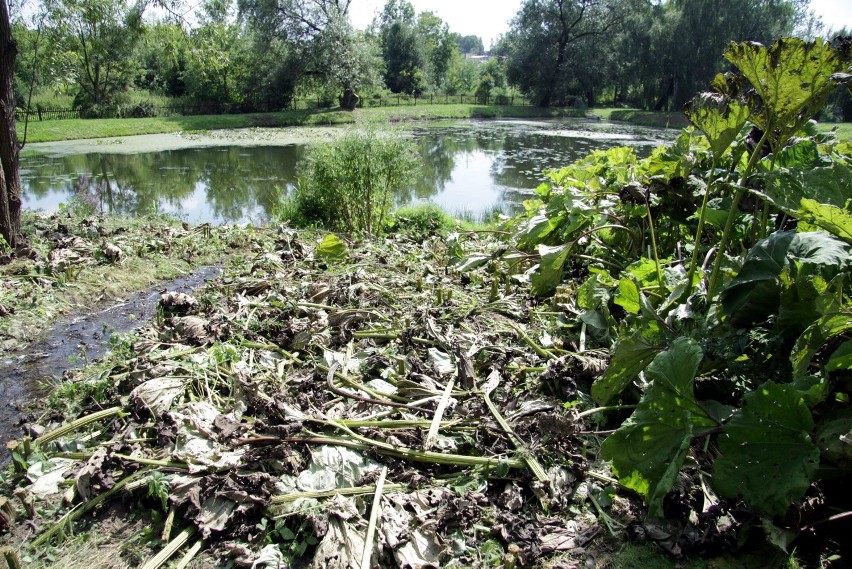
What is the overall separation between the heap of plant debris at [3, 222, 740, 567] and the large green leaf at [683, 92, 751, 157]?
4.08ft

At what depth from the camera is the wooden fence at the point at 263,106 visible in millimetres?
28789

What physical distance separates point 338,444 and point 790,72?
2.27 meters

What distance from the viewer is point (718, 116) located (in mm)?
2119

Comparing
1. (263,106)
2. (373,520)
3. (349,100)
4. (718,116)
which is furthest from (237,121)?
(373,520)

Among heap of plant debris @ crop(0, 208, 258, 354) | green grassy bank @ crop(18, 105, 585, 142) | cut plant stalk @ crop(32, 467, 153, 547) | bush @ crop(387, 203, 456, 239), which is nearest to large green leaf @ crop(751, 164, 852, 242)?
cut plant stalk @ crop(32, 467, 153, 547)

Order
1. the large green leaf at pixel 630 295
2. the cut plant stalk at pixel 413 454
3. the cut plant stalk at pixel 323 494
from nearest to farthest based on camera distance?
1. the cut plant stalk at pixel 323 494
2. the cut plant stalk at pixel 413 454
3. the large green leaf at pixel 630 295

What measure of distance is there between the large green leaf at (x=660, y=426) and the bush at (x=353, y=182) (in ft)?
20.6

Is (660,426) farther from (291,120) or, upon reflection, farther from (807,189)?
(291,120)

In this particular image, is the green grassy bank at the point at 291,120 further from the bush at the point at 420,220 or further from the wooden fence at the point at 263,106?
the bush at the point at 420,220

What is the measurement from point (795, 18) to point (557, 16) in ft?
63.1

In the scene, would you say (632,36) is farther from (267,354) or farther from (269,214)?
(267,354)

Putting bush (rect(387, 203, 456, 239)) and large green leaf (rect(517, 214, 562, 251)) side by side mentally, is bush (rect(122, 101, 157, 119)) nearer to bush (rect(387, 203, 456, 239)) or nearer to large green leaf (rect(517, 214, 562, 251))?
bush (rect(387, 203, 456, 239))

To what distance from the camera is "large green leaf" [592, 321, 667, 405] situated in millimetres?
2191

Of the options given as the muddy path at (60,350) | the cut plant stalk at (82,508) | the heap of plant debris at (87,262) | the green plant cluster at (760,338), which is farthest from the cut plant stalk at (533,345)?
the heap of plant debris at (87,262)
